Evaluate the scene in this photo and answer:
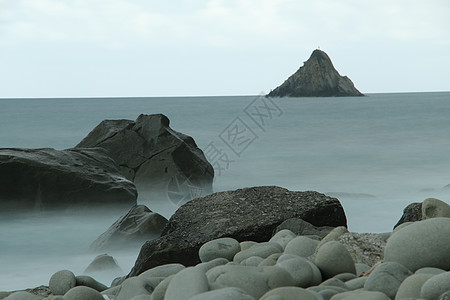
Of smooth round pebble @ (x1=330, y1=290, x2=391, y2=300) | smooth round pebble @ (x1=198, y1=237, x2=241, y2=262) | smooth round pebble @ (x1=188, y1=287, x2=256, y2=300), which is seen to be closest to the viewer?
smooth round pebble @ (x1=188, y1=287, x2=256, y2=300)

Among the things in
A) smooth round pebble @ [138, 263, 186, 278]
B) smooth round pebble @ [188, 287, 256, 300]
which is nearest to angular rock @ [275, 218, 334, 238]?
smooth round pebble @ [138, 263, 186, 278]

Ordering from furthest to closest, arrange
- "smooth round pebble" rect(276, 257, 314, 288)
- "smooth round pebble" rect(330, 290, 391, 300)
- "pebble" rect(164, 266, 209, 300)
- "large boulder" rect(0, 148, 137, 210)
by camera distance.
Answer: "large boulder" rect(0, 148, 137, 210) < "smooth round pebble" rect(276, 257, 314, 288) < "pebble" rect(164, 266, 209, 300) < "smooth round pebble" rect(330, 290, 391, 300)

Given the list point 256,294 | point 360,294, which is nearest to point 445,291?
point 360,294

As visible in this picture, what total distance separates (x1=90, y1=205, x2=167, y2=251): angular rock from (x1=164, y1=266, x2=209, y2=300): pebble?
3.27 meters

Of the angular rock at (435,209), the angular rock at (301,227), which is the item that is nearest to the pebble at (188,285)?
the angular rock at (301,227)

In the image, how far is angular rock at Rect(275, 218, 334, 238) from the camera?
3744 mm

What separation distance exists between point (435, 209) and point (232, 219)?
145 cm

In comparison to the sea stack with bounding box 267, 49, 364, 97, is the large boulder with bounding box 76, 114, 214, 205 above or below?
below

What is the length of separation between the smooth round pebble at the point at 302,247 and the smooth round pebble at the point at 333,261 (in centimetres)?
29

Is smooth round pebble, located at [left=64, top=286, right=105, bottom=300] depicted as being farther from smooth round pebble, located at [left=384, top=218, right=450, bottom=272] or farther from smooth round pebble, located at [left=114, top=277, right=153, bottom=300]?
smooth round pebble, located at [left=384, top=218, right=450, bottom=272]

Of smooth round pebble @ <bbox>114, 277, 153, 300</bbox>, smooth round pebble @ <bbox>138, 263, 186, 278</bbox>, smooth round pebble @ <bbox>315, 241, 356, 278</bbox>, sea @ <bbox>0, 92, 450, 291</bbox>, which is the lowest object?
sea @ <bbox>0, 92, 450, 291</bbox>

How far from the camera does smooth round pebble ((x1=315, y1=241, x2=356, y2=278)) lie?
254 cm

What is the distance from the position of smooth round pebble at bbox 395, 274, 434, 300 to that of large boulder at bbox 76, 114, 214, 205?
19.9ft

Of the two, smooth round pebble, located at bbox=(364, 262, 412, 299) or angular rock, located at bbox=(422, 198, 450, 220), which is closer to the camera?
smooth round pebble, located at bbox=(364, 262, 412, 299)
